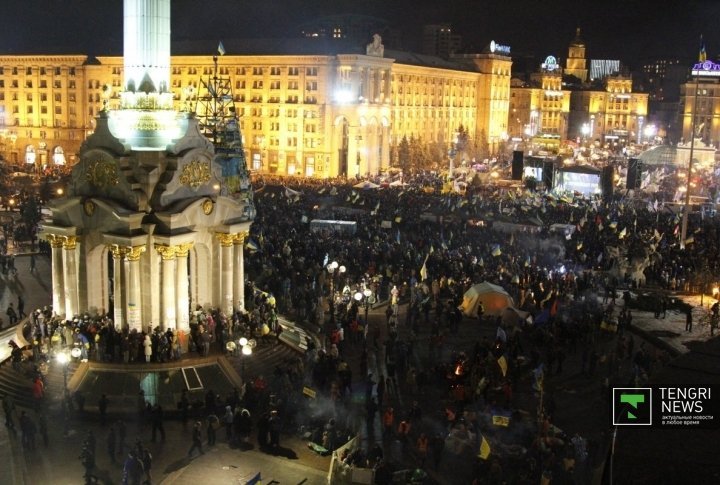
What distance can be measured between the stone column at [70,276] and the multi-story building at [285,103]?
69528 mm

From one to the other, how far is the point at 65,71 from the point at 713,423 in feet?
414

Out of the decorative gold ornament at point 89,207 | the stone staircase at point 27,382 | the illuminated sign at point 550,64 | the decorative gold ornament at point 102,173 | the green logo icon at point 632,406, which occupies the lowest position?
the stone staircase at point 27,382

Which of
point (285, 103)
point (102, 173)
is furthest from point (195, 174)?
point (285, 103)

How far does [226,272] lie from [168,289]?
3.02 metres

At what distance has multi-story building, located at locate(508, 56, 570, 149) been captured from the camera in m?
179

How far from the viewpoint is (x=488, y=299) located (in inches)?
1463

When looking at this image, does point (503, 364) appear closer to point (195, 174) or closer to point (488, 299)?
point (488, 299)

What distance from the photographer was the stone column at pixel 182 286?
29844 mm

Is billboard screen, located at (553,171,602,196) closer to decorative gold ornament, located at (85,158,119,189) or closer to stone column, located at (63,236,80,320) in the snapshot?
decorative gold ornament, located at (85,158,119,189)

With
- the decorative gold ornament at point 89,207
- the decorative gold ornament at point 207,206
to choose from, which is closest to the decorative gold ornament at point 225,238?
the decorative gold ornament at point 207,206

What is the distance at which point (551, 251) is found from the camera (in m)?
48.6

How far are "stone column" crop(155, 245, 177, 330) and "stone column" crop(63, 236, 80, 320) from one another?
358 cm

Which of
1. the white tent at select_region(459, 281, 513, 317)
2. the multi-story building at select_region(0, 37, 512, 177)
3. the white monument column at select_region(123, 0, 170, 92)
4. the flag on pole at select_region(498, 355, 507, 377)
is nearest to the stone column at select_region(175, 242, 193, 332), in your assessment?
the white monument column at select_region(123, 0, 170, 92)

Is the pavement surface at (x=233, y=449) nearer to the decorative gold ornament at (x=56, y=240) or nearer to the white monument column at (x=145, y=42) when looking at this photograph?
the decorative gold ornament at (x=56, y=240)
